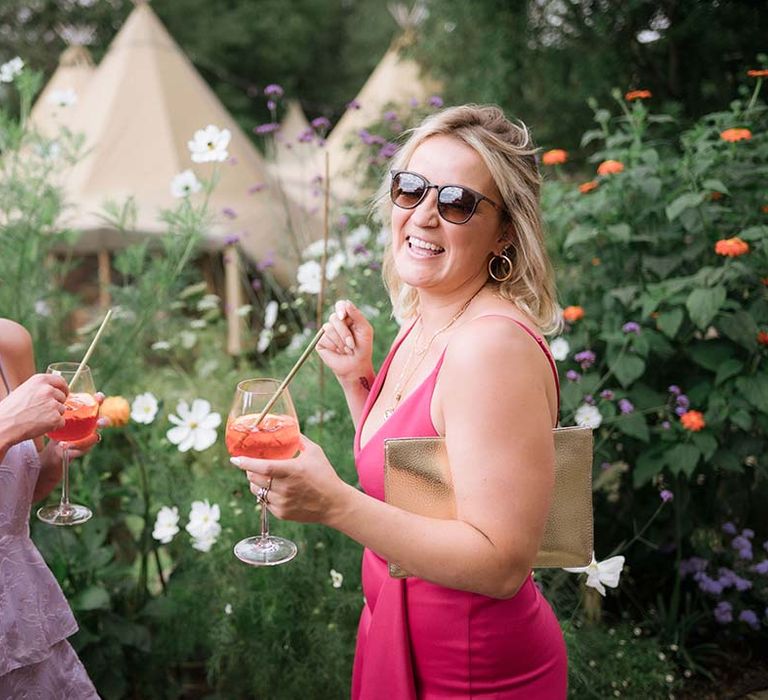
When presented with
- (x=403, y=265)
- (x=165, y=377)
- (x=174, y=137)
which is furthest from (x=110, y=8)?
(x=403, y=265)

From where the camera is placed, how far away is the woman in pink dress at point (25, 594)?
5.72 feet

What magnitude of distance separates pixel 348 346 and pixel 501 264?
1.44 feet

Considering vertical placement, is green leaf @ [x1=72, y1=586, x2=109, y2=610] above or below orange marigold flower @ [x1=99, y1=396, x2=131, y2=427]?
below

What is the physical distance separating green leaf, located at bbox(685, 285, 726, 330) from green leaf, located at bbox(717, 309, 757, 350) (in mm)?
104

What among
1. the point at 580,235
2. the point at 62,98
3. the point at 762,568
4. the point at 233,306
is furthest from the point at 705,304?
the point at 233,306

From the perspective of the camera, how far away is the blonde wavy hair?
1.59 meters

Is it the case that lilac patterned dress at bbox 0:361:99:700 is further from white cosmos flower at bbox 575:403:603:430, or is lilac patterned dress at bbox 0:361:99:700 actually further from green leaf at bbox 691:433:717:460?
green leaf at bbox 691:433:717:460

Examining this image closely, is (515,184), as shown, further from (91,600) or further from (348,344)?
(91,600)

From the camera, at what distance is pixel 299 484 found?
1.29m

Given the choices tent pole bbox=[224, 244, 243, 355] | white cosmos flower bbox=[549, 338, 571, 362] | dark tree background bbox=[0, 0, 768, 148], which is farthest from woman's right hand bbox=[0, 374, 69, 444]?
tent pole bbox=[224, 244, 243, 355]

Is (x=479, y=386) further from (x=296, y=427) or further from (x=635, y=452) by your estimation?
(x=635, y=452)

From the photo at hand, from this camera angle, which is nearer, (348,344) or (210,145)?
(348,344)

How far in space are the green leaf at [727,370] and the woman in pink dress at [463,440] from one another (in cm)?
139

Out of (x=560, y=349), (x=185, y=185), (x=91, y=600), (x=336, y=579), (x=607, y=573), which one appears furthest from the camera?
(x=185, y=185)
